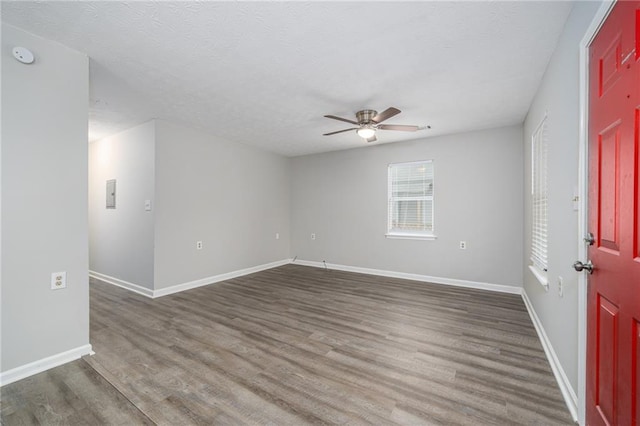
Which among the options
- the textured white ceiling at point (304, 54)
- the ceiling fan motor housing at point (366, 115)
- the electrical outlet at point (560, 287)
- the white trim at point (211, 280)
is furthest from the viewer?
the white trim at point (211, 280)

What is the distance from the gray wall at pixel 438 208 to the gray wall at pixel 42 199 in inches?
161

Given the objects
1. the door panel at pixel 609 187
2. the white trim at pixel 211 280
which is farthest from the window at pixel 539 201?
the white trim at pixel 211 280

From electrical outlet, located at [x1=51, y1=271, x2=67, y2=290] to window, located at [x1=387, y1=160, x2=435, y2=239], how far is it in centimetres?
441

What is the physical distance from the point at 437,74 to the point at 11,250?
12.3ft

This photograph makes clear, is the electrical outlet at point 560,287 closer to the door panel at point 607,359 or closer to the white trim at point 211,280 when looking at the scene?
→ the door panel at point 607,359

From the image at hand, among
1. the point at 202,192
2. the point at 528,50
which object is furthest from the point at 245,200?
the point at 528,50

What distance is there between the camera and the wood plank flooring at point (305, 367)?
5.27ft

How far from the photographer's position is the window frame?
2.42m

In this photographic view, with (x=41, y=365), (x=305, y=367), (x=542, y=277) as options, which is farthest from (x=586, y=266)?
(x=41, y=365)

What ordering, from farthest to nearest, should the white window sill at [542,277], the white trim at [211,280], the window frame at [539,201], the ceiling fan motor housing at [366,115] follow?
the white trim at [211,280] < the ceiling fan motor housing at [366,115] < the window frame at [539,201] < the white window sill at [542,277]

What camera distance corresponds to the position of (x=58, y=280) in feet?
6.95

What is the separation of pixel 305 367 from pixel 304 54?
2.53m

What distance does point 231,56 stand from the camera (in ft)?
7.18

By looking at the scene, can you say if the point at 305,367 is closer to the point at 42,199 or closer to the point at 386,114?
the point at 42,199
